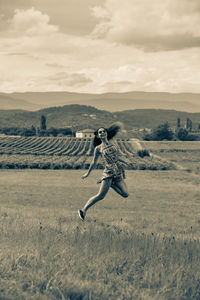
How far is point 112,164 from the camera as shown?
7.16 meters

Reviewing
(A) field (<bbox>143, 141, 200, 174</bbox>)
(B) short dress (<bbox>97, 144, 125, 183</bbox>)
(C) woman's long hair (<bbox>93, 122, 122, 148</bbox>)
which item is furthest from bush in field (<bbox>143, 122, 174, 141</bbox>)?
(B) short dress (<bbox>97, 144, 125, 183</bbox>)

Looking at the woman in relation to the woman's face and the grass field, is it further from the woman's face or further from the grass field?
the grass field

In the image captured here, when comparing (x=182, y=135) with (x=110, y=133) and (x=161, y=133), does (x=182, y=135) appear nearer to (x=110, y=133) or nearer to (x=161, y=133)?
(x=161, y=133)

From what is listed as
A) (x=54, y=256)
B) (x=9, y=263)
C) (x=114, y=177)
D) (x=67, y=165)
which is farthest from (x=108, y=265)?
(x=67, y=165)

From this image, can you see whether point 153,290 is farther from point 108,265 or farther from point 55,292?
point 55,292

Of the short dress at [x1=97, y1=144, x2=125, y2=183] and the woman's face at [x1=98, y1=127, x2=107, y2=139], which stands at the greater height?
the woman's face at [x1=98, y1=127, x2=107, y2=139]

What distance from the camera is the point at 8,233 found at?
6.10 meters

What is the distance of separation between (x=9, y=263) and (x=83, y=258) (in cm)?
99

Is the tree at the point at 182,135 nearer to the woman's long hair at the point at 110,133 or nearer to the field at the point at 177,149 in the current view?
the field at the point at 177,149

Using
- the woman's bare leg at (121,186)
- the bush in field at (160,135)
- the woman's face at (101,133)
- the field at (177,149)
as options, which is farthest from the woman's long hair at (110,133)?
the bush in field at (160,135)

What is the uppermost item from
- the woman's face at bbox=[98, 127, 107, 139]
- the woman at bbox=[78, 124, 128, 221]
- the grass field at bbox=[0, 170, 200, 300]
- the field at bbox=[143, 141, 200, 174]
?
the woman's face at bbox=[98, 127, 107, 139]

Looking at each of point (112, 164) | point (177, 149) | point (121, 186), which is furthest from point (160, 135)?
point (112, 164)

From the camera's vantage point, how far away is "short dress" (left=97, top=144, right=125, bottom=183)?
23.4 feet

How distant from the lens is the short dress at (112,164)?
7137mm
